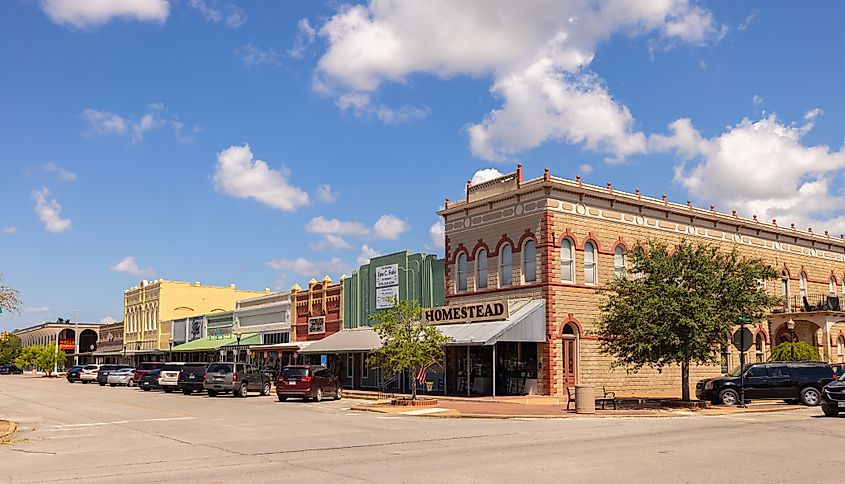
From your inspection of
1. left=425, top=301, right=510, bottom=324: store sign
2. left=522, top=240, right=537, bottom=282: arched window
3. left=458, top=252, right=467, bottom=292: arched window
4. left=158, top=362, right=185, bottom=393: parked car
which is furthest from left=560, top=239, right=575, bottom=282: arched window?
left=158, top=362, right=185, bottom=393: parked car

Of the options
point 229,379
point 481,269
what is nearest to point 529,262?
point 481,269

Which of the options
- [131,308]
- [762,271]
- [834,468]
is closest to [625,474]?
[834,468]

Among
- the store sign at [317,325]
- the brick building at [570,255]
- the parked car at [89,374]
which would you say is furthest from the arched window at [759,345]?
the parked car at [89,374]

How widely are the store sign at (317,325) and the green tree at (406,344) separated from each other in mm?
18072

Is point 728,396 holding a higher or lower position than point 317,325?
lower

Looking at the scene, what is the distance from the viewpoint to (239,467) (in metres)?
13.6

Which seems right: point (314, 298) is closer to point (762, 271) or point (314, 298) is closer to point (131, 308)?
point (762, 271)

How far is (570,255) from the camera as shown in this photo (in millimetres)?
34719

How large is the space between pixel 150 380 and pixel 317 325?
1060 centimetres

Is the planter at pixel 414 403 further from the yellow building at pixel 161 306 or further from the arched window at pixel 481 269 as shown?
the yellow building at pixel 161 306

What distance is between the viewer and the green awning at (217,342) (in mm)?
58281

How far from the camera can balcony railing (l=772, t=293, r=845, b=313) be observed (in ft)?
139

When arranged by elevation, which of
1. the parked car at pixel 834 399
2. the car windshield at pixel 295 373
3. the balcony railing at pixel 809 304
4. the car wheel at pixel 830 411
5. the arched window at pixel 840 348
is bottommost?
the car wheel at pixel 830 411

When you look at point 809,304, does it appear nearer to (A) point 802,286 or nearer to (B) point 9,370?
(A) point 802,286
